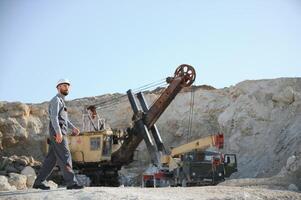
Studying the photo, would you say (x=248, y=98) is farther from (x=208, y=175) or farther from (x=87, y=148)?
(x=208, y=175)

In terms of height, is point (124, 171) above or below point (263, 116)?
below

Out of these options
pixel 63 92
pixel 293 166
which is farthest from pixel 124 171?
pixel 63 92

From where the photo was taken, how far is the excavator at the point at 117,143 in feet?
69.3

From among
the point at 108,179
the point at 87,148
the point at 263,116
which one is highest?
the point at 263,116

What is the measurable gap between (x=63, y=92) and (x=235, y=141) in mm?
18295

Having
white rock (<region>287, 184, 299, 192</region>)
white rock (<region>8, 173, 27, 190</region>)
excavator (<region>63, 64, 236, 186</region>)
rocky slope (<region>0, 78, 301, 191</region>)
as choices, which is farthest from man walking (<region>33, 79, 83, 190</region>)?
excavator (<region>63, 64, 236, 186</region>)

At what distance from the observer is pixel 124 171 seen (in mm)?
26578

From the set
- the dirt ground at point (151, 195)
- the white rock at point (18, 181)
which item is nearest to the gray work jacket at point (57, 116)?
the dirt ground at point (151, 195)

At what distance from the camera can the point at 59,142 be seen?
7094 millimetres

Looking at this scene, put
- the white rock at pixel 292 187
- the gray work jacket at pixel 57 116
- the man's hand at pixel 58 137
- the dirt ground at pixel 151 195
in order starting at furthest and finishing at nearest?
1. the white rock at pixel 292 187
2. the gray work jacket at pixel 57 116
3. the man's hand at pixel 58 137
4. the dirt ground at pixel 151 195

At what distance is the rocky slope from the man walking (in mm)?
10767

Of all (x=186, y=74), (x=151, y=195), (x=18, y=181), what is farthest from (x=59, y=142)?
(x=186, y=74)

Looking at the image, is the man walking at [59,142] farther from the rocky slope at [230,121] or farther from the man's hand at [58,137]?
the rocky slope at [230,121]

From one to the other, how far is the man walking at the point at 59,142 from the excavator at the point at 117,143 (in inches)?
520
